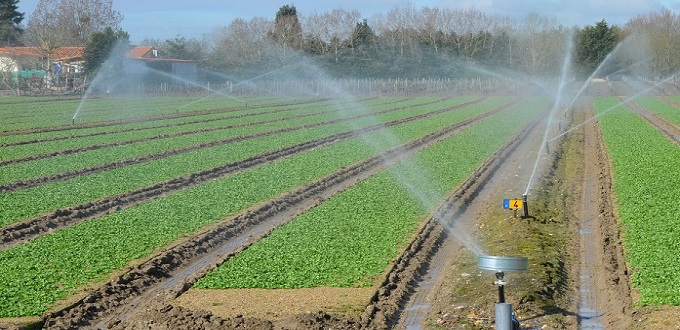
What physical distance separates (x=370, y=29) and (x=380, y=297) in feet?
333

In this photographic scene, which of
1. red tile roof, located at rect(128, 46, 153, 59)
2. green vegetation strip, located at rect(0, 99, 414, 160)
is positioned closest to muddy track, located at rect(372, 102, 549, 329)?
green vegetation strip, located at rect(0, 99, 414, 160)

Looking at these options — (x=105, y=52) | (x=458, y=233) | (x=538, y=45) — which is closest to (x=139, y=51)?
(x=105, y=52)

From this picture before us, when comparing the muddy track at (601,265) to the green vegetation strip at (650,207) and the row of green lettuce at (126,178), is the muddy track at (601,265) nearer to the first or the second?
the green vegetation strip at (650,207)

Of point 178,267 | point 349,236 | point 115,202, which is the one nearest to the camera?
point 178,267

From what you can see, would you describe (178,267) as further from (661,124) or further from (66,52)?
(66,52)

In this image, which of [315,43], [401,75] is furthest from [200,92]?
[401,75]

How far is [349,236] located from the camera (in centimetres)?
1906

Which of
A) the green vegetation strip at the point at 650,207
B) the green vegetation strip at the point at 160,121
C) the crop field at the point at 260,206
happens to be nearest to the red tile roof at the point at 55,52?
the green vegetation strip at the point at 160,121

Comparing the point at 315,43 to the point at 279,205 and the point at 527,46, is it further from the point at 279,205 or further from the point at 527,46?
the point at 279,205

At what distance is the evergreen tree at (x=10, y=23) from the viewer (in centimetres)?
11530

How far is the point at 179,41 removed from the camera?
12356 centimetres

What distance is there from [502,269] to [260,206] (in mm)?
13110

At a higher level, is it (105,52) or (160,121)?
(105,52)

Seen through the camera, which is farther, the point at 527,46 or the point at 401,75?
the point at 401,75
